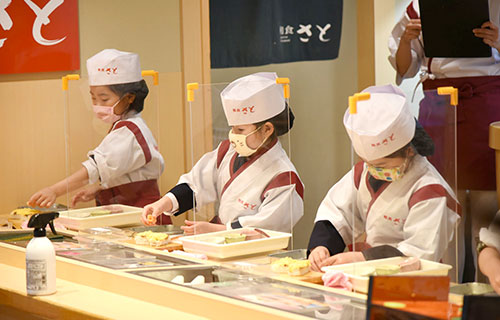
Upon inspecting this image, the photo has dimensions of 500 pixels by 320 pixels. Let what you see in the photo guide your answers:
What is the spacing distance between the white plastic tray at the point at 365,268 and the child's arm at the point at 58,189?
1.38 metres

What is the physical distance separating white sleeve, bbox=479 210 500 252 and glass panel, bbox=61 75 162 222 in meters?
1.38

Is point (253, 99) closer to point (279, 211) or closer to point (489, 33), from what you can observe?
point (279, 211)

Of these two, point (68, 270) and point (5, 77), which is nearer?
point (68, 270)

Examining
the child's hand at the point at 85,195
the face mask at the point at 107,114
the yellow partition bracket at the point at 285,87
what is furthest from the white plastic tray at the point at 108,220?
the yellow partition bracket at the point at 285,87

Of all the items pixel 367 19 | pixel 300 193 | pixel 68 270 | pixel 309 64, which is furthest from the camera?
pixel 309 64

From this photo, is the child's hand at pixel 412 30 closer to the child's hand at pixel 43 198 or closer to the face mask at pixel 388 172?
the face mask at pixel 388 172

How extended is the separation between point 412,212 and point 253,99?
26.6 inches

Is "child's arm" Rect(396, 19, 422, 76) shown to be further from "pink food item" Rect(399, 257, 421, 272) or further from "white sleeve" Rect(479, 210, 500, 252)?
"pink food item" Rect(399, 257, 421, 272)

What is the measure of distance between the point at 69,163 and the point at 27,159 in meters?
0.51

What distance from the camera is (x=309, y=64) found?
3.09 m

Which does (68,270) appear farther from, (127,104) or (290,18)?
(290,18)

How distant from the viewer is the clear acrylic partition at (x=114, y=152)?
282 cm

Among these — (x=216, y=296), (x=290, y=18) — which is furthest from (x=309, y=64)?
(x=216, y=296)

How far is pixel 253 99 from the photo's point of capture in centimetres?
221
